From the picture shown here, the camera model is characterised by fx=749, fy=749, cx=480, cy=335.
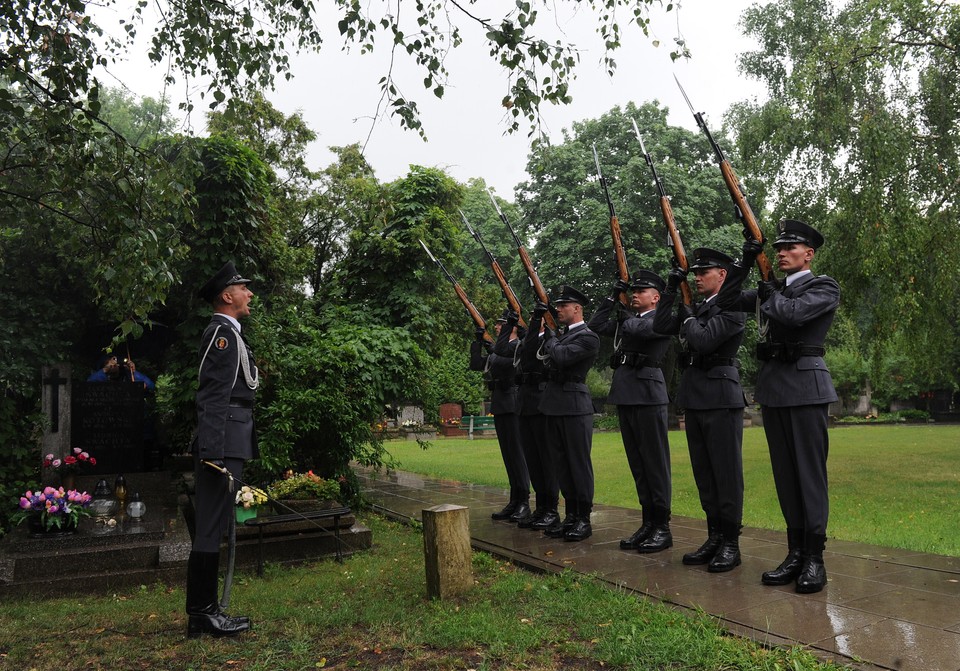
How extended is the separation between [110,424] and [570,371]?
6349 millimetres

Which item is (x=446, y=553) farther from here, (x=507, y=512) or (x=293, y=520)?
(x=507, y=512)

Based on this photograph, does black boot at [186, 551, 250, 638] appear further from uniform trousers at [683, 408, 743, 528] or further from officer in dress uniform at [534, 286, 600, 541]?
uniform trousers at [683, 408, 743, 528]

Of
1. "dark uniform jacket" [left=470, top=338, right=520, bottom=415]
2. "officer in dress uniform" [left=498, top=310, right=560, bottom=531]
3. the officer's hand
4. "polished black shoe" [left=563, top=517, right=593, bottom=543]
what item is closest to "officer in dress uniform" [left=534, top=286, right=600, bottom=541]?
"polished black shoe" [left=563, top=517, right=593, bottom=543]

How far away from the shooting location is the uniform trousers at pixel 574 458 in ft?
23.1

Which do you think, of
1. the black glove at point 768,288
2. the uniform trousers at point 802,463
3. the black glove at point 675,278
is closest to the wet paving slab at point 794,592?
the uniform trousers at point 802,463

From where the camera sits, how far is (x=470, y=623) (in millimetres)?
4742

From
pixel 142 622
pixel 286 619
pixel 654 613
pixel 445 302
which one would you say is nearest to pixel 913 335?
pixel 445 302

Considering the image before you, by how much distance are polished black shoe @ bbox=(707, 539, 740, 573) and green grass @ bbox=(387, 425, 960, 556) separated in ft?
6.86

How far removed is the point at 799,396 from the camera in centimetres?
496

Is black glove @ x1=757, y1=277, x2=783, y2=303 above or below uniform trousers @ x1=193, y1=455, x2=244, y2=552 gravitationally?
above

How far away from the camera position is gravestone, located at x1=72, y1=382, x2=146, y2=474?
9.70m

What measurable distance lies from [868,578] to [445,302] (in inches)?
367

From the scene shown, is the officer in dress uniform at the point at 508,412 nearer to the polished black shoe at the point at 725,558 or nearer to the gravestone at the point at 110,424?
the polished black shoe at the point at 725,558

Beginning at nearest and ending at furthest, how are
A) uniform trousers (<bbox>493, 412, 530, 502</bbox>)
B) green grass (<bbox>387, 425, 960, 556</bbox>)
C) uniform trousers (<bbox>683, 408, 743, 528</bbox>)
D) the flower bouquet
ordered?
1. uniform trousers (<bbox>683, 408, 743, 528</bbox>)
2. the flower bouquet
3. green grass (<bbox>387, 425, 960, 556</bbox>)
4. uniform trousers (<bbox>493, 412, 530, 502</bbox>)
